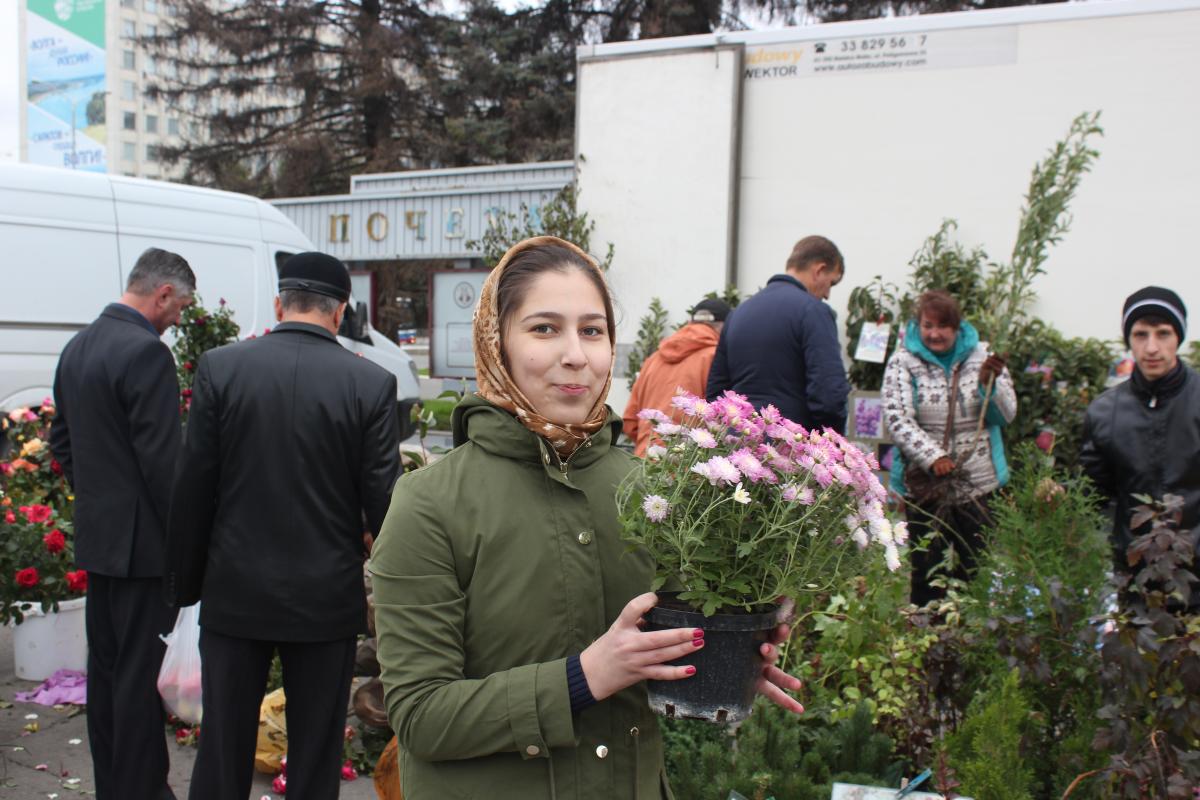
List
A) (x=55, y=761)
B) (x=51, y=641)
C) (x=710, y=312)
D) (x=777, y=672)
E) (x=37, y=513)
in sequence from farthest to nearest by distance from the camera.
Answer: (x=710, y=312) → (x=51, y=641) → (x=37, y=513) → (x=55, y=761) → (x=777, y=672)

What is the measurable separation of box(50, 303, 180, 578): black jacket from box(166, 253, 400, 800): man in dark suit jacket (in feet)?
1.77

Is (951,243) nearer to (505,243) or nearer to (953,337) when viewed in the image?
(953,337)

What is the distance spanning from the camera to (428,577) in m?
1.45

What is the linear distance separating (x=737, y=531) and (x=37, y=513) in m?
4.46

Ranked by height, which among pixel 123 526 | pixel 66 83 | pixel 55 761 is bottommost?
pixel 55 761

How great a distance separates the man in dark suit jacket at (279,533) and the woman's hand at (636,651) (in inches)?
73.4

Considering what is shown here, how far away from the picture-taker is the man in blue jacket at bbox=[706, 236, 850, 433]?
472 cm

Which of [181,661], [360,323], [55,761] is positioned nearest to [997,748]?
[181,661]

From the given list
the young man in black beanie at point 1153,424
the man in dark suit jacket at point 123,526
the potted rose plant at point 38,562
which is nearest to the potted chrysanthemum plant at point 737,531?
the young man in black beanie at point 1153,424

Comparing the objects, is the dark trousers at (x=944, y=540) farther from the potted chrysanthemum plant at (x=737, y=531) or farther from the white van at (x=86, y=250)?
the white van at (x=86, y=250)

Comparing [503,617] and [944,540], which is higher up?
[503,617]

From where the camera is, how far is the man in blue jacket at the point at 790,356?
186 inches

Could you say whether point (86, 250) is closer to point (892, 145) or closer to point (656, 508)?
point (892, 145)

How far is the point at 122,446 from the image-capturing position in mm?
3588
